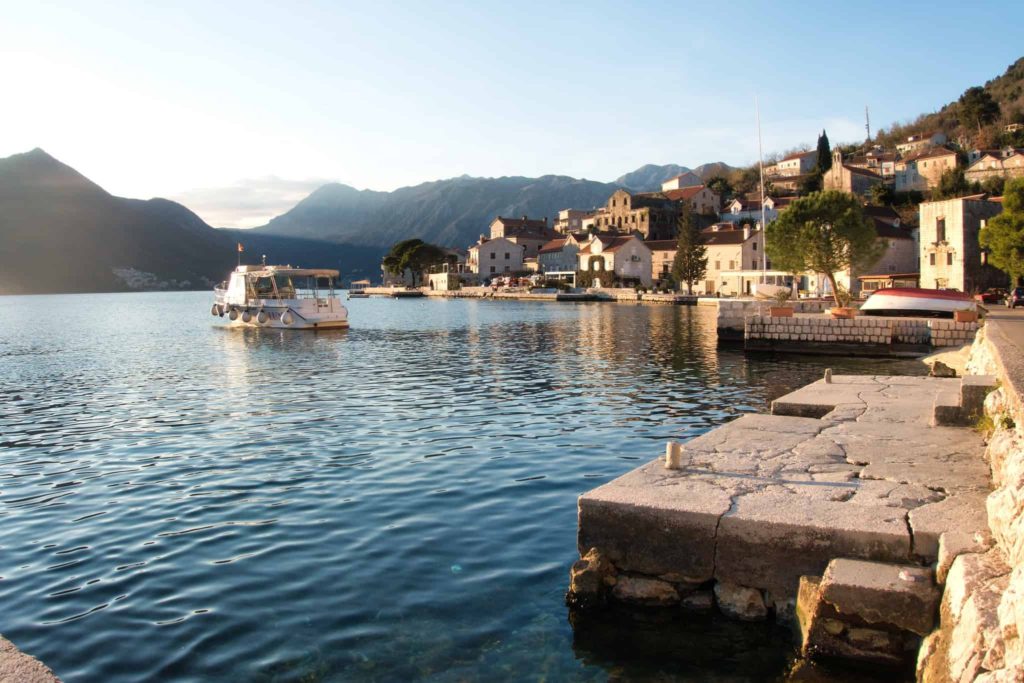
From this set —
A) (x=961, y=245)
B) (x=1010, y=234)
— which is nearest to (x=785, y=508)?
(x=1010, y=234)

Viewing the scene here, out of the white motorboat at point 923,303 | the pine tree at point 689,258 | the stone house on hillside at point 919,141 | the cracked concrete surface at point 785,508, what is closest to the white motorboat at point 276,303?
the white motorboat at point 923,303

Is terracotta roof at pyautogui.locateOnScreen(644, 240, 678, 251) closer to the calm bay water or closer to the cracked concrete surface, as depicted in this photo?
the calm bay water

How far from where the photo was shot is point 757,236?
96.2 m

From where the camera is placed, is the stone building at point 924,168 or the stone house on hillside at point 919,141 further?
the stone house on hillside at point 919,141

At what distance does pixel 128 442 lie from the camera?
16234 mm

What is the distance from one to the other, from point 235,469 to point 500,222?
15520 cm

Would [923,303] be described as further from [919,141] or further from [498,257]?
[919,141]

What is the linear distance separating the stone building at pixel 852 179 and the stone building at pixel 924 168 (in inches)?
130

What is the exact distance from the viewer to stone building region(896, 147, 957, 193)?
111188 millimetres

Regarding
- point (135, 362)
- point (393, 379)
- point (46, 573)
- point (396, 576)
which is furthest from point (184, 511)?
point (135, 362)

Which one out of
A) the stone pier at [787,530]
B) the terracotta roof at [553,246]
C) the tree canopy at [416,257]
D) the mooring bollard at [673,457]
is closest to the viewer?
the stone pier at [787,530]

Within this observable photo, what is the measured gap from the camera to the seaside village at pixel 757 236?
184ft

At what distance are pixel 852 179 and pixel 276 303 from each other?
3813 inches

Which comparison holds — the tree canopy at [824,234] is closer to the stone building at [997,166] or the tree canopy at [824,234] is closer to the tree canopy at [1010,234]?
the tree canopy at [1010,234]
